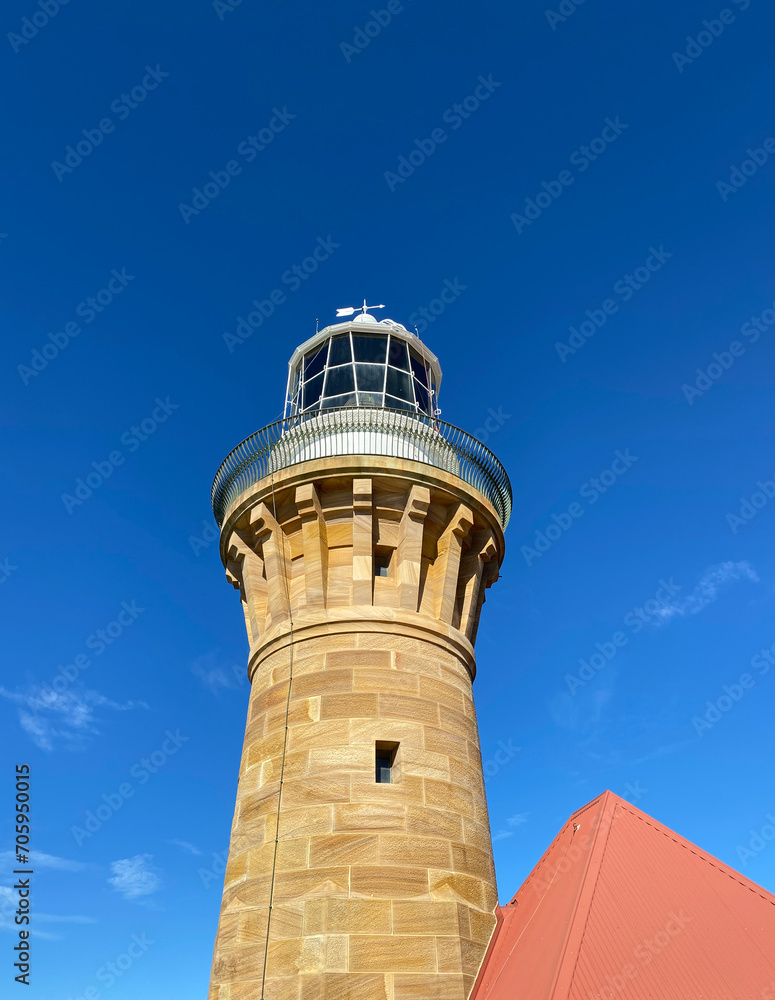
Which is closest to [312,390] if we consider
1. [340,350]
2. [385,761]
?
[340,350]

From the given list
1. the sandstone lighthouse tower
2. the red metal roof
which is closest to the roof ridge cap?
the red metal roof

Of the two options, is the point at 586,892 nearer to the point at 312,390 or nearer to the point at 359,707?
the point at 359,707

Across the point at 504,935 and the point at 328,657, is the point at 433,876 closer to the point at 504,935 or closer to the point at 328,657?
the point at 504,935

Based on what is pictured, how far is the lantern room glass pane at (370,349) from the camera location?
14.0 metres

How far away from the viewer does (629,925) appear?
7609 millimetres

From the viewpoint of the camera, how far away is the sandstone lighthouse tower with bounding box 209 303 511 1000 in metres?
8.50

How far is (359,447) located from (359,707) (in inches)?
158

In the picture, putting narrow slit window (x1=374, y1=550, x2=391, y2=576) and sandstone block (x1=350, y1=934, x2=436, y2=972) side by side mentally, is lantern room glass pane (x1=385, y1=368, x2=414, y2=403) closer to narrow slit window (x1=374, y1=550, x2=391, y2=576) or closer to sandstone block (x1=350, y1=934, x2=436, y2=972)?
narrow slit window (x1=374, y1=550, x2=391, y2=576)

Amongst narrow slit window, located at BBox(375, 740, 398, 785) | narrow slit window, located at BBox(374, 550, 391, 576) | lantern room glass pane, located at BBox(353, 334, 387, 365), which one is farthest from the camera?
lantern room glass pane, located at BBox(353, 334, 387, 365)

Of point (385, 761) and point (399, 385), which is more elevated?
point (399, 385)

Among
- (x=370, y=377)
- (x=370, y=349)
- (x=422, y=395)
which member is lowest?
(x=370, y=377)

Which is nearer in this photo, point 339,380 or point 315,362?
point 339,380

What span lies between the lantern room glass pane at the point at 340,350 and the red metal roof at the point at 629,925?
28.4 feet

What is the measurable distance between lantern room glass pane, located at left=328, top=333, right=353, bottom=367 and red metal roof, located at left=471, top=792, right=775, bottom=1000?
864 centimetres
